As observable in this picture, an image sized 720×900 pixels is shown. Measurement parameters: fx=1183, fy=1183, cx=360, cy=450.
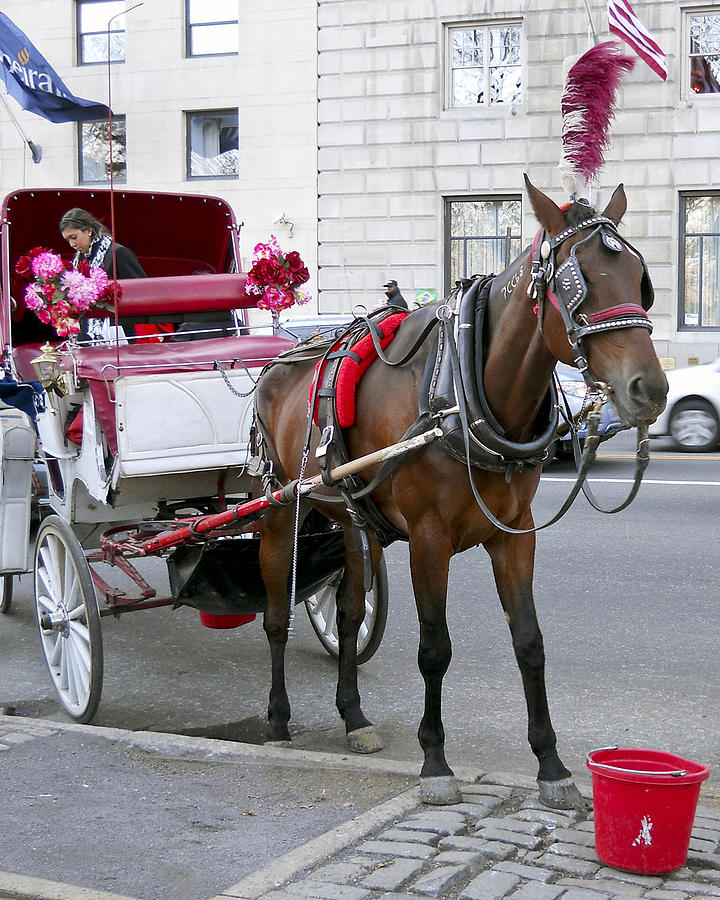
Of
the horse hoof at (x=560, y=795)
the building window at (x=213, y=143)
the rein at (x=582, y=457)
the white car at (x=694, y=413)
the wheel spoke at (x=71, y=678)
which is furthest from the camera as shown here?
the building window at (x=213, y=143)

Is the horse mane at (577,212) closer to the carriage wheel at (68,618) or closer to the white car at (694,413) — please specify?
the carriage wheel at (68,618)

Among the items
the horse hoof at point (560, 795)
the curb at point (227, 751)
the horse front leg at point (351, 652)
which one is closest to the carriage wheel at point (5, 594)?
the curb at point (227, 751)

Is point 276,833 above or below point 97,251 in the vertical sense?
below

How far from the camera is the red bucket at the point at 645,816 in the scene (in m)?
3.69

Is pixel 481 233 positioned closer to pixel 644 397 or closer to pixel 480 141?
pixel 480 141

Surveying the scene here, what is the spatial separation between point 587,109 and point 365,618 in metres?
3.33

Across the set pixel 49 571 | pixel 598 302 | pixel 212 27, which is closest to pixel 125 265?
pixel 49 571

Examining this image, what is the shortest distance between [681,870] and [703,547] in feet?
19.1

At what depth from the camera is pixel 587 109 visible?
407 cm

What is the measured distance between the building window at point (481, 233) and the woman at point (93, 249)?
17412 mm

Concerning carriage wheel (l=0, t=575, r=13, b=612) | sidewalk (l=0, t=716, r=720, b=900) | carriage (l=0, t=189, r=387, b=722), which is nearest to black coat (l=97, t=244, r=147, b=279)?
carriage (l=0, t=189, r=387, b=722)

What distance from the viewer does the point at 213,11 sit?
25625 mm

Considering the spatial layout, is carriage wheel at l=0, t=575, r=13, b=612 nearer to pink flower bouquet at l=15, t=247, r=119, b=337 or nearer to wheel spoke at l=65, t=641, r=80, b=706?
wheel spoke at l=65, t=641, r=80, b=706

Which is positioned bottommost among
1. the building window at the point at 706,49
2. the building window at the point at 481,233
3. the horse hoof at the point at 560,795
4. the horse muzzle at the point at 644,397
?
the horse hoof at the point at 560,795
